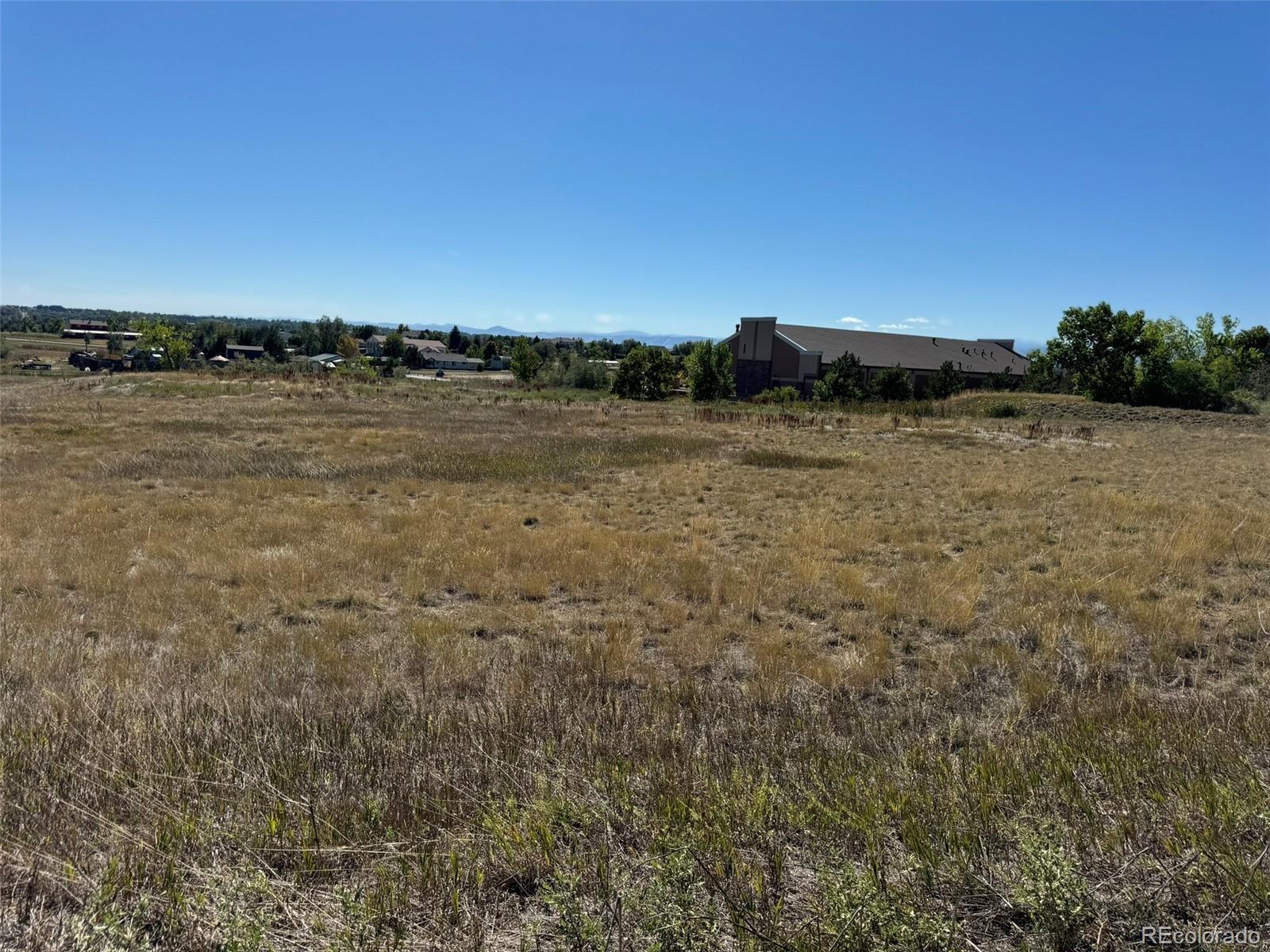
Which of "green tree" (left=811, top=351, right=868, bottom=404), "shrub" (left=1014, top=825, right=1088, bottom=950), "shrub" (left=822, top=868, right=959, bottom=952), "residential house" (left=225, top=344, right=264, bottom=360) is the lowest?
"shrub" (left=822, top=868, right=959, bottom=952)

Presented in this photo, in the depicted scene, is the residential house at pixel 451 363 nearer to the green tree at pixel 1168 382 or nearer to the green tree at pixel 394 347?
the green tree at pixel 394 347

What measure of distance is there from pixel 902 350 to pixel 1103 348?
2680 centimetres

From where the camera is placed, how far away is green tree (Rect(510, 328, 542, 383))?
306 ft

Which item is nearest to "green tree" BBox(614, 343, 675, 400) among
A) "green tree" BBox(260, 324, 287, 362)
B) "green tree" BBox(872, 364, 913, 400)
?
"green tree" BBox(872, 364, 913, 400)

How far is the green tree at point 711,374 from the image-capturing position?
6725 cm

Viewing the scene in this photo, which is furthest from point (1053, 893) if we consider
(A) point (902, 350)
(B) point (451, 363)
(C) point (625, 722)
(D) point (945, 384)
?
(B) point (451, 363)

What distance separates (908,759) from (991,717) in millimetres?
1909

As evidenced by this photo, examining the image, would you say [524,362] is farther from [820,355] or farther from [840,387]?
[840,387]

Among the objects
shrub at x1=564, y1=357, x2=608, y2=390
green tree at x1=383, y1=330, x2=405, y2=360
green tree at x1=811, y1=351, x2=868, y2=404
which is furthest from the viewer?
green tree at x1=383, y1=330, x2=405, y2=360

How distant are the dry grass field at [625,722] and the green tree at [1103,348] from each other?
46725 millimetres

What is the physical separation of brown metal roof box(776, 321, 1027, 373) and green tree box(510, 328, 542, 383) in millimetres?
33120

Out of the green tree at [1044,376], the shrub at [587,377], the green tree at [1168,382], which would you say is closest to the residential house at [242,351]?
the shrub at [587,377]

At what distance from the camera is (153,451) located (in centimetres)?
2291

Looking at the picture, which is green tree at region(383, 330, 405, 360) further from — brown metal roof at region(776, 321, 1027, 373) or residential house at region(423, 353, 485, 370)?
brown metal roof at region(776, 321, 1027, 373)
